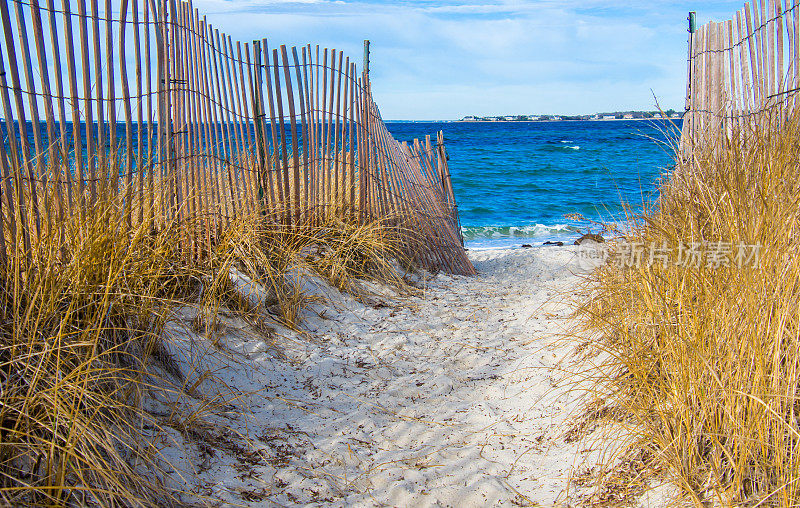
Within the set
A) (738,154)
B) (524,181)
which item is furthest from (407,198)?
(524,181)

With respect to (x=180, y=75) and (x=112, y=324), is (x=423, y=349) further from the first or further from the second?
(x=180, y=75)

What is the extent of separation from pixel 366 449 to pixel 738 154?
222 centimetres

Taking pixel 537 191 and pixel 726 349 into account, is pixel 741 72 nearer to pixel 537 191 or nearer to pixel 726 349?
pixel 726 349

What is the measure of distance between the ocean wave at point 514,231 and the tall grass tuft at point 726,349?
7685 millimetres

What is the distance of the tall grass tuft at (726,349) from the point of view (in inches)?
61.2

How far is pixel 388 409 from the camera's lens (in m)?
2.69

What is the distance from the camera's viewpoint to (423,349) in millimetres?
3395

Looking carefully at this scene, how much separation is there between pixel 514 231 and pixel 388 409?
8.11 meters

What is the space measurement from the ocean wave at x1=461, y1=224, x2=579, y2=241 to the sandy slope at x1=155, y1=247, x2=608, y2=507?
6131 mm
